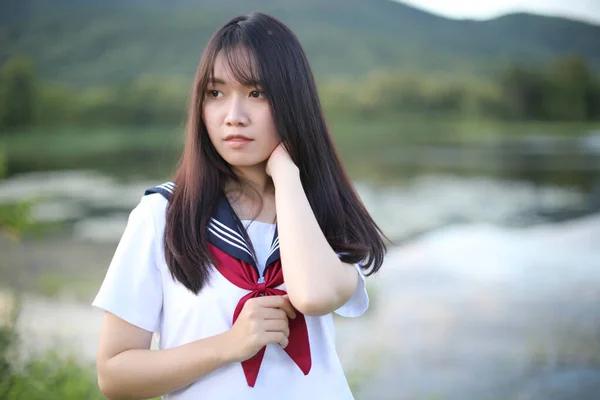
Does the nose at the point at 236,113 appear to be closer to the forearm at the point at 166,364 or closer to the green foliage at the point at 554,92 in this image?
the forearm at the point at 166,364

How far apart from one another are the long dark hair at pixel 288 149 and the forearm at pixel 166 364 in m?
0.10

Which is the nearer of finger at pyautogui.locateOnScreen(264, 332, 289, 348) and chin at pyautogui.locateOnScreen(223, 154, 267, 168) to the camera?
finger at pyautogui.locateOnScreen(264, 332, 289, 348)

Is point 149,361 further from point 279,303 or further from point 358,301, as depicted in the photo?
point 358,301

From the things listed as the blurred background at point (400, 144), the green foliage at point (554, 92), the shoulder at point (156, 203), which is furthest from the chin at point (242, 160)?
the green foliage at point (554, 92)

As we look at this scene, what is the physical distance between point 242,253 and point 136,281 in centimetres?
18

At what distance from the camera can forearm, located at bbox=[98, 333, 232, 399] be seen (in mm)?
1027

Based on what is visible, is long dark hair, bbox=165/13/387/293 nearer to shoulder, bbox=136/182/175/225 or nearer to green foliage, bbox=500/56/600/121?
shoulder, bbox=136/182/175/225

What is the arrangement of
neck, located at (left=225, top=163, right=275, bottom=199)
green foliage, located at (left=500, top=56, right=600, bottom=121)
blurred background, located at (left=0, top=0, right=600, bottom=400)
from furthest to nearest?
1. green foliage, located at (left=500, top=56, right=600, bottom=121)
2. blurred background, located at (left=0, top=0, right=600, bottom=400)
3. neck, located at (left=225, top=163, right=275, bottom=199)

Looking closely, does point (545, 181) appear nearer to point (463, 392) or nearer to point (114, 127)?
point (463, 392)

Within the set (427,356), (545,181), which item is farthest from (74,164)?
(545,181)

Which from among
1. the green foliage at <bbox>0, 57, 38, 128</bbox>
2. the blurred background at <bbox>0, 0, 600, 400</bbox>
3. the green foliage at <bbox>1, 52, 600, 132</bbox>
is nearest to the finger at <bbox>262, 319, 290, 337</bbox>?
the blurred background at <bbox>0, 0, 600, 400</bbox>

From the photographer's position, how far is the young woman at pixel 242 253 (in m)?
1.04

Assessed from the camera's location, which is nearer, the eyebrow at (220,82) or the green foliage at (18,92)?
the eyebrow at (220,82)

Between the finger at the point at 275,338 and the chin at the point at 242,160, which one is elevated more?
the chin at the point at 242,160
